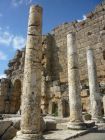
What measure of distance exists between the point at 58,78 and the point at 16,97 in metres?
6.03

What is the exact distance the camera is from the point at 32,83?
6984mm

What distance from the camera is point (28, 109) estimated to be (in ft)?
21.9

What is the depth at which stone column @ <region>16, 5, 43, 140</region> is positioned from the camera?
641 centimetres

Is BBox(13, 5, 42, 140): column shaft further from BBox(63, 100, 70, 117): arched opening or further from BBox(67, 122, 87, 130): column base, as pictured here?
BBox(63, 100, 70, 117): arched opening

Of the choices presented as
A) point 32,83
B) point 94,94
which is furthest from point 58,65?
point 32,83

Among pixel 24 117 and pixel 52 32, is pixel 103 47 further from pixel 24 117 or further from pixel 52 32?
pixel 24 117

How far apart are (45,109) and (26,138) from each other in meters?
14.3

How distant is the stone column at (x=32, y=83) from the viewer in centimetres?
641

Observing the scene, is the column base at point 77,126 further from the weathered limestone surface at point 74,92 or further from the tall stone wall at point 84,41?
the tall stone wall at point 84,41

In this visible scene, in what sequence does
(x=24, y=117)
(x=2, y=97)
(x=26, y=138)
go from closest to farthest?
1. (x=26, y=138)
2. (x=24, y=117)
3. (x=2, y=97)

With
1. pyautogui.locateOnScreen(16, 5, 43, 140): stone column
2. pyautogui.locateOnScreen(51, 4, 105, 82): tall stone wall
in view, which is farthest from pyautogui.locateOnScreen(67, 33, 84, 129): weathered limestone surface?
pyautogui.locateOnScreen(51, 4, 105, 82): tall stone wall

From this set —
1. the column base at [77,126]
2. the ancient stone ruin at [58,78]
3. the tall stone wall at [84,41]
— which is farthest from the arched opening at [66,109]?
the column base at [77,126]

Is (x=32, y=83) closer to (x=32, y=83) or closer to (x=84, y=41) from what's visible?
(x=32, y=83)

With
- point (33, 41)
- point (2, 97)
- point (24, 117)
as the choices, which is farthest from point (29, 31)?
point (2, 97)
